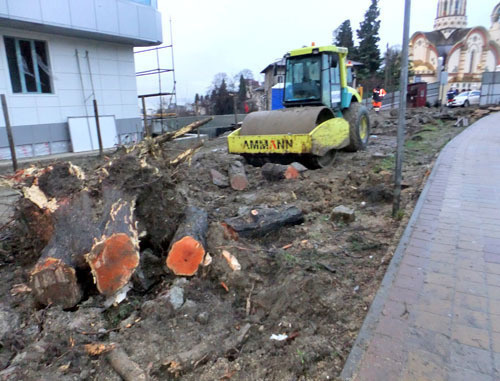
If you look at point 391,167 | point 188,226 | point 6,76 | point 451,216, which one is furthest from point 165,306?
point 6,76

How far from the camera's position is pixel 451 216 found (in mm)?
4617

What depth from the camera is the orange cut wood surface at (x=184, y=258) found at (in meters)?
3.46

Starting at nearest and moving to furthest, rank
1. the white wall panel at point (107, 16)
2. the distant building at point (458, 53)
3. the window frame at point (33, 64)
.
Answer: the window frame at point (33, 64), the white wall panel at point (107, 16), the distant building at point (458, 53)

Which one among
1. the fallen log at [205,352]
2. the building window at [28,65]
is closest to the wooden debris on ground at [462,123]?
the fallen log at [205,352]

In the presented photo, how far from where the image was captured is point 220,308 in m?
3.03

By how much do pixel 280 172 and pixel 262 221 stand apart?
2.85 m

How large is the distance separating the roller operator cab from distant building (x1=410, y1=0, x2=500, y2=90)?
126 ft

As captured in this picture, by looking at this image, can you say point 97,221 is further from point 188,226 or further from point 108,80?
point 108,80

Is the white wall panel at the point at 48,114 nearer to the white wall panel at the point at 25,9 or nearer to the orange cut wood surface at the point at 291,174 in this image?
the white wall panel at the point at 25,9

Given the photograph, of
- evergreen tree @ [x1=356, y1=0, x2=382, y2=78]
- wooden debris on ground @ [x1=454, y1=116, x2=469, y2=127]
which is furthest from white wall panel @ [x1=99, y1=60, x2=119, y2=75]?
evergreen tree @ [x1=356, y1=0, x2=382, y2=78]

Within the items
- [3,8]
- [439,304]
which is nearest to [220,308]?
[439,304]

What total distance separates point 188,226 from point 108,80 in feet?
38.8

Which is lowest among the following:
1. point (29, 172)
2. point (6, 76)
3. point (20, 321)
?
point (20, 321)

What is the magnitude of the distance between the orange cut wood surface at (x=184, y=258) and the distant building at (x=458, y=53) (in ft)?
149
